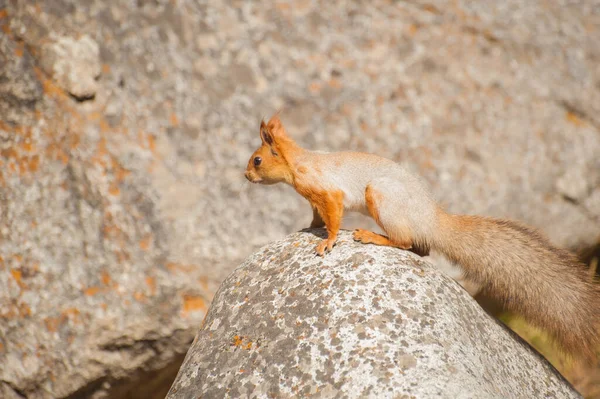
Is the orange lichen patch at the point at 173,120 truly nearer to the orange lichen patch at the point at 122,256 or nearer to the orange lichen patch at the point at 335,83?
the orange lichen patch at the point at 122,256

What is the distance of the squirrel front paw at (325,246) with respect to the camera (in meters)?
2.93

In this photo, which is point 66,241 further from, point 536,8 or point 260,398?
point 536,8

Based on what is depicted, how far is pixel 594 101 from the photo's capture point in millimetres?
4969

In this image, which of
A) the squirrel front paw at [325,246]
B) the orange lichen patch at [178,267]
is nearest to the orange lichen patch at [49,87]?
the orange lichen patch at [178,267]

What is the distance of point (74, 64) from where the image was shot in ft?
13.0

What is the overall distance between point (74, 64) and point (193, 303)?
5.40 feet

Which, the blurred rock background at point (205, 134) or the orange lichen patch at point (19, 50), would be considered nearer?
the blurred rock background at point (205, 134)

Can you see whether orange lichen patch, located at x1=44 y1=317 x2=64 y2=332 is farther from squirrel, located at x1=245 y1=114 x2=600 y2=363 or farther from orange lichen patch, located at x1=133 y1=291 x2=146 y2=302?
A: squirrel, located at x1=245 y1=114 x2=600 y2=363

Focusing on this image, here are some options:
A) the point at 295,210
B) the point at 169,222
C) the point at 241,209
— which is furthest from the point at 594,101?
the point at 169,222

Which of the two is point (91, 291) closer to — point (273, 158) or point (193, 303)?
point (193, 303)

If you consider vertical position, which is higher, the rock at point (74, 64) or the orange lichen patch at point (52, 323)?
the rock at point (74, 64)

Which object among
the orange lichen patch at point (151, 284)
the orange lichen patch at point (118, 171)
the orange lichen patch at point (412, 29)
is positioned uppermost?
the orange lichen patch at point (412, 29)

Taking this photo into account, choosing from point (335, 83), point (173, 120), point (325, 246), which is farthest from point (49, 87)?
point (325, 246)

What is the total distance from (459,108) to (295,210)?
1.46 m
